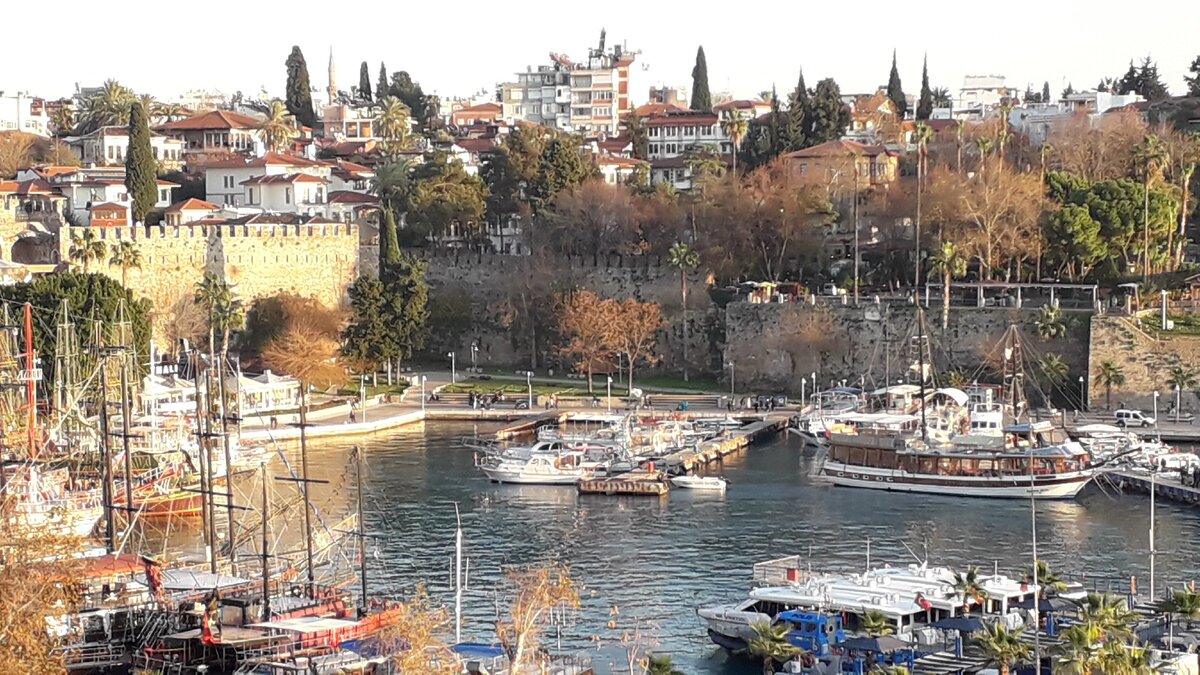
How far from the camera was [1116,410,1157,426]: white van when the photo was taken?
62.2 metres

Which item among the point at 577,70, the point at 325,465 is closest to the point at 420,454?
the point at 325,465

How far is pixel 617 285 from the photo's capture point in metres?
77.6

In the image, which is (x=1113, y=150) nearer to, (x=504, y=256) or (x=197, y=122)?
(x=504, y=256)

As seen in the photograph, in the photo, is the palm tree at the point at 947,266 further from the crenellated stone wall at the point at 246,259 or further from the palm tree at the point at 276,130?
the palm tree at the point at 276,130

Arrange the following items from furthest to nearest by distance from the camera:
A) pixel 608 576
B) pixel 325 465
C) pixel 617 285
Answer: pixel 617 285, pixel 325 465, pixel 608 576

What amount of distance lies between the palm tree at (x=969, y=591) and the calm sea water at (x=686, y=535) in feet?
14.3

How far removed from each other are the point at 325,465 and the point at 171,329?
1726 centimetres

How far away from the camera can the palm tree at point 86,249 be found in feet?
237

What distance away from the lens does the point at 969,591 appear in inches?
1510

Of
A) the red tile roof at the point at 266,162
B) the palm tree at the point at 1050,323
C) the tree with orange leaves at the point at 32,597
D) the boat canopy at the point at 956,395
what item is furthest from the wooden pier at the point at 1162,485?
the red tile roof at the point at 266,162

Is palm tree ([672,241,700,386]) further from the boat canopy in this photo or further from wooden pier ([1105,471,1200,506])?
wooden pier ([1105,471,1200,506])

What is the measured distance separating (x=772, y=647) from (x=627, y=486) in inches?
805

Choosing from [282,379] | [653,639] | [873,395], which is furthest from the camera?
[282,379]

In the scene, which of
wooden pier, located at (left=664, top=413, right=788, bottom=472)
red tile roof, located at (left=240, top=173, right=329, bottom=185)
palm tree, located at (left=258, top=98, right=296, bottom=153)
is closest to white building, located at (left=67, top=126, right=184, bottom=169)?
palm tree, located at (left=258, top=98, right=296, bottom=153)
